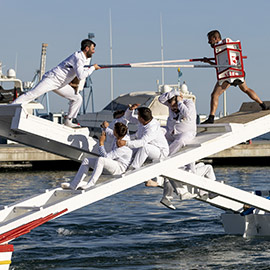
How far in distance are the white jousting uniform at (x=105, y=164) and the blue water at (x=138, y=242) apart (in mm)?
1972

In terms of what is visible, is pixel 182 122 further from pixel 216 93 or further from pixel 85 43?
pixel 85 43

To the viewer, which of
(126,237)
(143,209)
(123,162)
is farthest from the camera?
(143,209)

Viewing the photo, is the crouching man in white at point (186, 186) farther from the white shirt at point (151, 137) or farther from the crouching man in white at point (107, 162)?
the crouching man in white at point (107, 162)

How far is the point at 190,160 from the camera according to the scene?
1306 cm

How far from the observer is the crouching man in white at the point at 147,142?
12.8 metres

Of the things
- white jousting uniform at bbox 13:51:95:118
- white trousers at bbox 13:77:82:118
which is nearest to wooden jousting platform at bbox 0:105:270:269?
white trousers at bbox 13:77:82:118

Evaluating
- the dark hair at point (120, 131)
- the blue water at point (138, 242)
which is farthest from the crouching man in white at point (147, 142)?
the blue water at point (138, 242)

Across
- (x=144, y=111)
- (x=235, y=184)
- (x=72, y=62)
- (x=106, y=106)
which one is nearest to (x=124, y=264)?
(x=144, y=111)

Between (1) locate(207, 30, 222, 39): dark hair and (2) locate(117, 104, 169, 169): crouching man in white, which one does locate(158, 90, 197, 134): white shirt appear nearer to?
(2) locate(117, 104, 169, 169): crouching man in white

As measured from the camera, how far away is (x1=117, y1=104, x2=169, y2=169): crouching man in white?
12.8 metres

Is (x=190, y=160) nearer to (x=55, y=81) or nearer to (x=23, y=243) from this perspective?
(x=55, y=81)

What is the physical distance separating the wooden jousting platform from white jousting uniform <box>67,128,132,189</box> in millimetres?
253

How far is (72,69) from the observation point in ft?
43.2

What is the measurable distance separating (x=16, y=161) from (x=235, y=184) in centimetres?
1294
